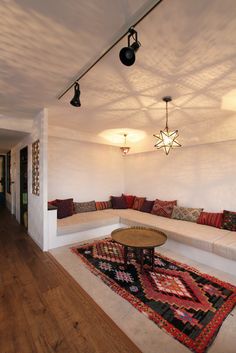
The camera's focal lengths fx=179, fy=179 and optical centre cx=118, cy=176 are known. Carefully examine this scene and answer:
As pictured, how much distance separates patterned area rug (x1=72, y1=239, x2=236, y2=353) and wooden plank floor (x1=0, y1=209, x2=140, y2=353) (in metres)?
0.41

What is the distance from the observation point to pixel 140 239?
2.73 m

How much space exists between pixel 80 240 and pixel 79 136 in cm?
260

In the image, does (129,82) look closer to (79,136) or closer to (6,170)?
(79,136)

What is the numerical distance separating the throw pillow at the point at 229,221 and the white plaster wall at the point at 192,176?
244mm

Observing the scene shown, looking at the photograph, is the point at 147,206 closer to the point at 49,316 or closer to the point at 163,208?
the point at 163,208

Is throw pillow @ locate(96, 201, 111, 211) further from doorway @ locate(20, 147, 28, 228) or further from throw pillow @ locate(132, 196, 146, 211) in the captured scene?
doorway @ locate(20, 147, 28, 228)

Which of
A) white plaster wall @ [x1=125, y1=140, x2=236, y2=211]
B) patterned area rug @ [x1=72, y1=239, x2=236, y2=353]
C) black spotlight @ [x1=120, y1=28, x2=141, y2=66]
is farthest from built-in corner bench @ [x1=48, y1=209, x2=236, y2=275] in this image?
black spotlight @ [x1=120, y1=28, x2=141, y2=66]

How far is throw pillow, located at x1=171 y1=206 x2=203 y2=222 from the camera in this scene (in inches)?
150

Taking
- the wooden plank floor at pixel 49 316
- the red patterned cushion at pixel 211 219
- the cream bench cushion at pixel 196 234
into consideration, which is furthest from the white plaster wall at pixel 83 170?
the red patterned cushion at pixel 211 219

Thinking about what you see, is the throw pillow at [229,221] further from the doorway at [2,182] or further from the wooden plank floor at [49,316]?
the doorway at [2,182]

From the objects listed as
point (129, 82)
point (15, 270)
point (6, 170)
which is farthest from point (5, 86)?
point (6, 170)

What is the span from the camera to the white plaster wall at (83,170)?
446cm

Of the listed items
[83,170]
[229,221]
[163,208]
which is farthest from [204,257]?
[83,170]

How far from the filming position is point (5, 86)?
92.0 inches
